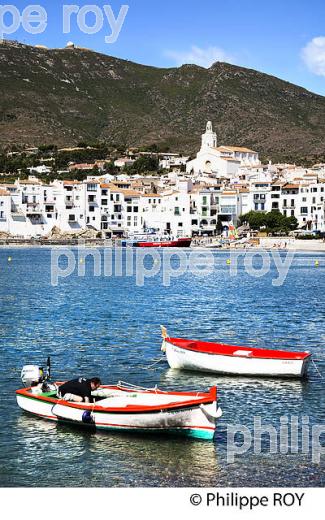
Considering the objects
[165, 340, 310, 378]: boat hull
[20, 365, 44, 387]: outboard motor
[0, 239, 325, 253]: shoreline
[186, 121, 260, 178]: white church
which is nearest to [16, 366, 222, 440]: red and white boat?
[20, 365, 44, 387]: outboard motor

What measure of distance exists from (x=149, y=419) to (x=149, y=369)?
23.2 feet

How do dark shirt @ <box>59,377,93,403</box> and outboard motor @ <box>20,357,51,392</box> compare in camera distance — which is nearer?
dark shirt @ <box>59,377,93,403</box>

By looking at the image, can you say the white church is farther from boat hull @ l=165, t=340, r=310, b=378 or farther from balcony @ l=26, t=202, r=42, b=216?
boat hull @ l=165, t=340, r=310, b=378

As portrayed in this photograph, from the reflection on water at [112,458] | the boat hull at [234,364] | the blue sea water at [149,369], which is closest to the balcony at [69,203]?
the blue sea water at [149,369]

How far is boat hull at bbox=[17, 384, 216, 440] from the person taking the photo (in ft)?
56.6

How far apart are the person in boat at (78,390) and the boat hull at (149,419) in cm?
30

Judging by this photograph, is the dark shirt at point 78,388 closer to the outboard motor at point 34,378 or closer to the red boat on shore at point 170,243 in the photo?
the outboard motor at point 34,378

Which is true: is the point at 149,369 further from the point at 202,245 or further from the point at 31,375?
the point at 202,245

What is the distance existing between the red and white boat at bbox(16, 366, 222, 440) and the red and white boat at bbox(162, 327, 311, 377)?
5609mm

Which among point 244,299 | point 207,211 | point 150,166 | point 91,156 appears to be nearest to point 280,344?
point 244,299

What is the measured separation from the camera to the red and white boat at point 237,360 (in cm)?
2341

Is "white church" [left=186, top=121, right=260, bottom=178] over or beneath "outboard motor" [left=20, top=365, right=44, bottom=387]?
over

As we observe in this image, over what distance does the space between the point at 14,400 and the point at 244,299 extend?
29.2 meters
